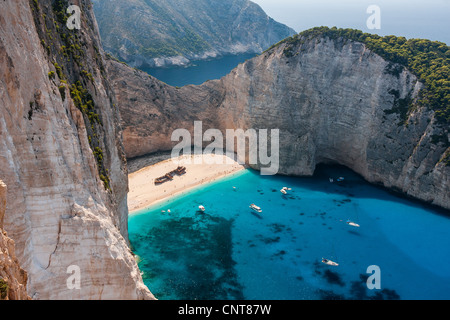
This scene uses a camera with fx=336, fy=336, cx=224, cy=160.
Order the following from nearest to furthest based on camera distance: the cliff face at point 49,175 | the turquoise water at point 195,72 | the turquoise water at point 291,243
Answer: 1. the cliff face at point 49,175
2. the turquoise water at point 291,243
3. the turquoise water at point 195,72

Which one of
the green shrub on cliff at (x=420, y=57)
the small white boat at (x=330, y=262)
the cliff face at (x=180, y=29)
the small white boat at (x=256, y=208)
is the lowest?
the small white boat at (x=330, y=262)

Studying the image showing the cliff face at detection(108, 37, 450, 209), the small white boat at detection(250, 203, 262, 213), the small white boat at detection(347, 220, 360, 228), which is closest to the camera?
the small white boat at detection(347, 220, 360, 228)

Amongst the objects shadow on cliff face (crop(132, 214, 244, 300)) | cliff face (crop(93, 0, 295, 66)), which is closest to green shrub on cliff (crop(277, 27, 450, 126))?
shadow on cliff face (crop(132, 214, 244, 300))

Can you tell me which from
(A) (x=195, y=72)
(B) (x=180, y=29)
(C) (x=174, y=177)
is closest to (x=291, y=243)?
(C) (x=174, y=177)

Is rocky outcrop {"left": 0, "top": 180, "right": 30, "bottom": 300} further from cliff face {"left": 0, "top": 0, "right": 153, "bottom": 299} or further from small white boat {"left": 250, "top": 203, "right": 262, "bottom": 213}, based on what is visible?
small white boat {"left": 250, "top": 203, "right": 262, "bottom": 213}

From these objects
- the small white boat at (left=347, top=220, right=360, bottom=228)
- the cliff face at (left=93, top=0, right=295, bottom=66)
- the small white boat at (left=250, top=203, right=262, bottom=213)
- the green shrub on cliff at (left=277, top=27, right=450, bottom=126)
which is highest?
the cliff face at (left=93, top=0, right=295, bottom=66)

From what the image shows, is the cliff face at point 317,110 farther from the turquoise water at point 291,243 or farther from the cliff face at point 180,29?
the cliff face at point 180,29

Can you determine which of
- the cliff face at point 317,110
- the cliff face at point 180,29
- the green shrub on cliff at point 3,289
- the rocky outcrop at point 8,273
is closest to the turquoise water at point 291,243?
the cliff face at point 317,110
